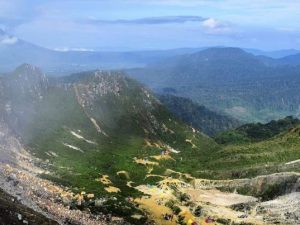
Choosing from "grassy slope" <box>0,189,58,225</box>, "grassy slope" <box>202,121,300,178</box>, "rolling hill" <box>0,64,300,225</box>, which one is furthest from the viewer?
"grassy slope" <box>202,121,300,178</box>

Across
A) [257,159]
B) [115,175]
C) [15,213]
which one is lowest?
[115,175]

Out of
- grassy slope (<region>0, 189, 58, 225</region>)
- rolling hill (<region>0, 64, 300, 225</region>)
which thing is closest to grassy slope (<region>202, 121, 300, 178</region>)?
rolling hill (<region>0, 64, 300, 225</region>)

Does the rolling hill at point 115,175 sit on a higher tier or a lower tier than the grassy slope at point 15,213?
lower

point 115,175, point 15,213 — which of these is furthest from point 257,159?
point 15,213

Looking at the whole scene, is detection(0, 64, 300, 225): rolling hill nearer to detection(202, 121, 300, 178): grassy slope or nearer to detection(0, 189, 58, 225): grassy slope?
detection(202, 121, 300, 178): grassy slope

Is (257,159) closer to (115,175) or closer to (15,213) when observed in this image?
(115,175)

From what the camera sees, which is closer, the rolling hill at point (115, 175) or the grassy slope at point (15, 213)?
the grassy slope at point (15, 213)

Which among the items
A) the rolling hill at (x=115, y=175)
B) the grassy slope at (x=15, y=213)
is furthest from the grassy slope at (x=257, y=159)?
the grassy slope at (x=15, y=213)

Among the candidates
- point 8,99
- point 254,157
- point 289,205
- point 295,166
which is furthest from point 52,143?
point 289,205

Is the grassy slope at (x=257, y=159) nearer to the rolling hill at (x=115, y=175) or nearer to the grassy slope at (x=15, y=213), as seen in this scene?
the rolling hill at (x=115, y=175)

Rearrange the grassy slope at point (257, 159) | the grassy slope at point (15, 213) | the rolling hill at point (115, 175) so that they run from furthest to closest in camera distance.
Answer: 1. the grassy slope at point (257, 159)
2. the rolling hill at point (115, 175)
3. the grassy slope at point (15, 213)

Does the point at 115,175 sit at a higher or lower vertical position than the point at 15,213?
lower
